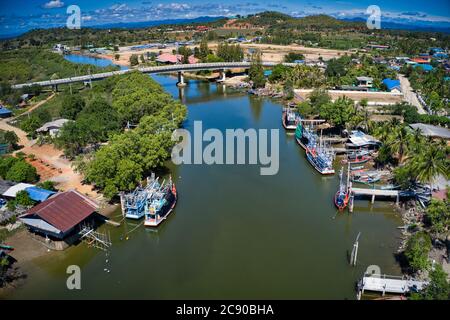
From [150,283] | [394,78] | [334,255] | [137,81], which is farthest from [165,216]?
[394,78]

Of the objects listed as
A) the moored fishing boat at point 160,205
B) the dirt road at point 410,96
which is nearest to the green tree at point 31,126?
the moored fishing boat at point 160,205

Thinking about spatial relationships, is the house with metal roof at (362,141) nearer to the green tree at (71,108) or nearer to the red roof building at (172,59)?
the green tree at (71,108)

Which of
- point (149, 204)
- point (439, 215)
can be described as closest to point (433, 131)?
point (439, 215)

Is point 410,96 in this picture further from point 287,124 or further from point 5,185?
point 5,185

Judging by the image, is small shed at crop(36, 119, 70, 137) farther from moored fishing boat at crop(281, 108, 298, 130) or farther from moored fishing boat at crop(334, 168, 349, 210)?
moored fishing boat at crop(334, 168, 349, 210)

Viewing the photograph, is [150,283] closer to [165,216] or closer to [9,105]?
[165,216]
